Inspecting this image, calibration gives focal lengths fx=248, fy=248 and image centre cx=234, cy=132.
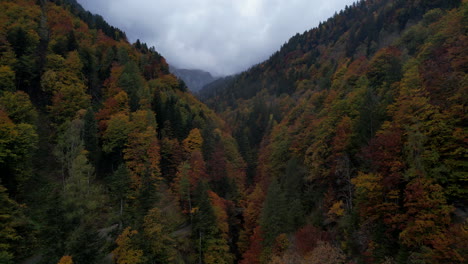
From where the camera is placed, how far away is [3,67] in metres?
43.3

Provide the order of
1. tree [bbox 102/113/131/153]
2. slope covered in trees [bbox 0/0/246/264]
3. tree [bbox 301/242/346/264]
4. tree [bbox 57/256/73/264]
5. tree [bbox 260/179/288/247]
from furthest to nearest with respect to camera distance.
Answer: tree [bbox 102/113/131/153] → tree [bbox 260/179/288/247] → slope covered in trees [bbox 0/0/246/264] → tree [bbox 301/242/346/264] → tree [bbox 57/256/73/264]

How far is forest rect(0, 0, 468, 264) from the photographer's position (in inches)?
928

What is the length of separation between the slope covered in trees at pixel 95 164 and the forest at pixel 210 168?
0.26m

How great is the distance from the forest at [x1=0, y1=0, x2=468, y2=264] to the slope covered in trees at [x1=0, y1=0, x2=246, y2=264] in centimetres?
26

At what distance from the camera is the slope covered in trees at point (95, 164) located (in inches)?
1190

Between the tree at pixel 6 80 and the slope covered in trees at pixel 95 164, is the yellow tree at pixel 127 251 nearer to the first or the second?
the slope covered in trees at pixel 95 164

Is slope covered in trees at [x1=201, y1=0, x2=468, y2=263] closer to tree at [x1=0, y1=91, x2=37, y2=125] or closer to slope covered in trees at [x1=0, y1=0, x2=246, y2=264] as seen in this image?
slope covered in trees at [x1=0, y1=0, x2=246, y2=264]

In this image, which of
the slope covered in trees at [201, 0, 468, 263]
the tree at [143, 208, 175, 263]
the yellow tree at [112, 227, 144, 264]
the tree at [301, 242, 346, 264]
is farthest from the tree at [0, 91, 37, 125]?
the tree at [301, 242, 346, 264]

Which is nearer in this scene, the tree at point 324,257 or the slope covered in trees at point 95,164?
the tree at point 324,257

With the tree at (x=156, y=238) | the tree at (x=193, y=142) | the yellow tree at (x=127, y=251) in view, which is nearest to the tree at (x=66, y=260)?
the yellow tree at (x=127, y=251)

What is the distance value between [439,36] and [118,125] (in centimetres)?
5762

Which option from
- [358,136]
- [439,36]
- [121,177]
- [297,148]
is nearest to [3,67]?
[121,177]

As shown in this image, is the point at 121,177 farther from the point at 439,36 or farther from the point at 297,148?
the point at 439,36

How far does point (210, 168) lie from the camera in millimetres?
53938
